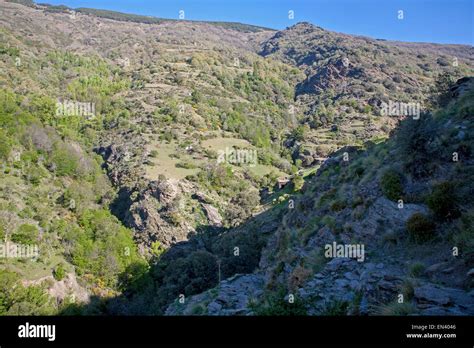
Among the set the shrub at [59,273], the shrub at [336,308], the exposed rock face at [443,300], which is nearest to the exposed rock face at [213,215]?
the shrub at [59,273]

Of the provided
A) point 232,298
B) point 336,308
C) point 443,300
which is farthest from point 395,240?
point 232,298

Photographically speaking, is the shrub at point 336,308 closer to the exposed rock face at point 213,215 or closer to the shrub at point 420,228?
the shrub at point 420,228

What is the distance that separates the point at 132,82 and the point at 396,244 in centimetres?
10662

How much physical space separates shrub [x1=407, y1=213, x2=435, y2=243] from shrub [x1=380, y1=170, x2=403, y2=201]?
5.82 feet

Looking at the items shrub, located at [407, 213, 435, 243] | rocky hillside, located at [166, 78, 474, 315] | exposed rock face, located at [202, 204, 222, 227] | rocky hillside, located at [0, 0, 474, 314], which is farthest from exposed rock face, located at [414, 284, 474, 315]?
exposed rock face, located at [202, 204, 222, 227]

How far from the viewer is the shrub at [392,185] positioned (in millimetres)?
10962

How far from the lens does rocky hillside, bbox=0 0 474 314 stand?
1314 cm

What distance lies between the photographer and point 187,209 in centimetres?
5303

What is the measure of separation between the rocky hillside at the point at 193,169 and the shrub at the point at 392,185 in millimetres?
99

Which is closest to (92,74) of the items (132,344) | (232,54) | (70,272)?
(232,54)

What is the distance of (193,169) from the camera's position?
59781 millimetres

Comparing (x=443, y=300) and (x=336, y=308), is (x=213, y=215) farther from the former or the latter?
(x=443, y=300)

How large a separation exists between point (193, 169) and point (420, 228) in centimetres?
5214

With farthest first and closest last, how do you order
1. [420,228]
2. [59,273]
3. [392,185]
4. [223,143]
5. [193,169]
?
[223,143], [193,169], [59,273], [392,185], [420,228]
